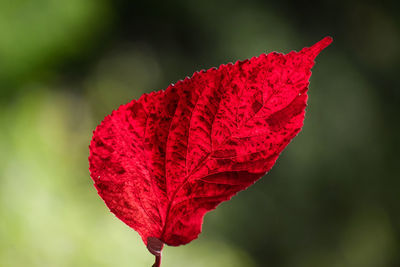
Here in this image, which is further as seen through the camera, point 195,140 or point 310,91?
point 310,91

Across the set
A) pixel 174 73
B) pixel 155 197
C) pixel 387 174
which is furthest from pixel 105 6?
pixel 155 197

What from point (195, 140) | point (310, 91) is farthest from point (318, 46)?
point (310, 91)

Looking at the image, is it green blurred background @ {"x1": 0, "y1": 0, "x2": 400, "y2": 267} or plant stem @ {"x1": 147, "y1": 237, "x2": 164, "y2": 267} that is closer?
plant stem @ {"x1": 147, "y1": 237, "x2": 164, "y2": 267}

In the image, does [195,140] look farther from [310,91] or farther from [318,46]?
[310,91]

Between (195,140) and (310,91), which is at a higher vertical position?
(310,91)

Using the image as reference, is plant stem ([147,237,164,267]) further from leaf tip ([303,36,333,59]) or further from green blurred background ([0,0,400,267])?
green blurred background ([0,0,400,267])

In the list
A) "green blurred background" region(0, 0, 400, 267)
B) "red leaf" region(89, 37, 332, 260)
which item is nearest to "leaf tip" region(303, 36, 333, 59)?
"red leaf" region(89, 37, 332, 260)
